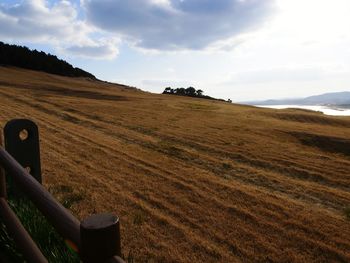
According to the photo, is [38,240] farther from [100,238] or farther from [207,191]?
[207,191]

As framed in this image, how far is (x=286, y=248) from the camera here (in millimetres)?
4906

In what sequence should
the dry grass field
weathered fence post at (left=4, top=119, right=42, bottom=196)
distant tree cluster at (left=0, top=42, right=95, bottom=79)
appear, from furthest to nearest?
distant tree cluster at (left=0, top=42, right=95, bottom=79)
the dry grass field
weathered fence post at (left=4, top=119, right=42, bottom=196)

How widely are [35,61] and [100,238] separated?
8757 centimetres

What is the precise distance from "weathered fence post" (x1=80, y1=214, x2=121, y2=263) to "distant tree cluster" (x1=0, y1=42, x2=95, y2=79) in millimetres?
84105

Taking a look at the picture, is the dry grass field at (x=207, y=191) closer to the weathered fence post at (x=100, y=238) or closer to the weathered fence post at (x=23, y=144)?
the weathered fence post at (x=23, y=144)

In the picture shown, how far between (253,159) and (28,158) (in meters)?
7.22

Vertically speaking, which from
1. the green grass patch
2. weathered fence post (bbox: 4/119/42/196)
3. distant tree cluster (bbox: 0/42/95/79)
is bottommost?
the green grass patch

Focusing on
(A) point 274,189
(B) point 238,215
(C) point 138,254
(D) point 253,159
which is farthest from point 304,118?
(C) point 138,254

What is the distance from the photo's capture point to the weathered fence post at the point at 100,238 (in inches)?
66.0

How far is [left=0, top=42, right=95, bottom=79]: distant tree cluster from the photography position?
79.0m

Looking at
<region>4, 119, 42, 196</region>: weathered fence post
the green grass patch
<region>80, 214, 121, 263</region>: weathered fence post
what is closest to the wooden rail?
<region>80, 214, 121, 263</region>: weathered fence post

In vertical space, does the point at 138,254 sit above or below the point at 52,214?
below

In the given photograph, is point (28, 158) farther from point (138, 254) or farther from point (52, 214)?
point (52, 214)

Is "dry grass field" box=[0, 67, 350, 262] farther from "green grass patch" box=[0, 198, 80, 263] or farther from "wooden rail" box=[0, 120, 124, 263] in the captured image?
→ "wooden rail" box=[0, 120, 124, 263]
